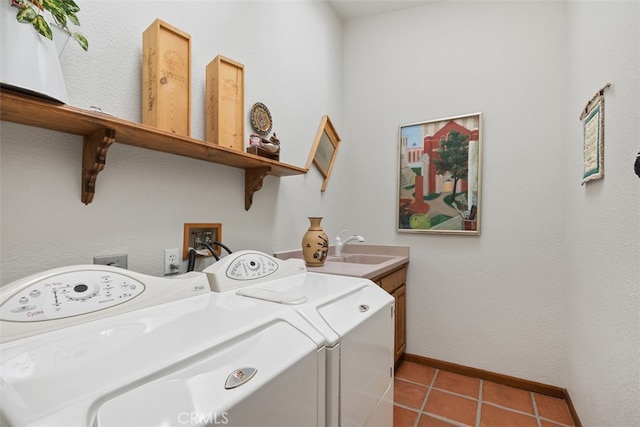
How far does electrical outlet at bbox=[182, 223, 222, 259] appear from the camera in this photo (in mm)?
1375

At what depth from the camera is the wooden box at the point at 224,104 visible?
4.68 feet

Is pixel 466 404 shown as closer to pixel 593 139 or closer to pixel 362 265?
pixel 362 265

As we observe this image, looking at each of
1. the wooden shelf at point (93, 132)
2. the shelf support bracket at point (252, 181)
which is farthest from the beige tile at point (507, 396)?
the wooden shelf at point (93, 132)

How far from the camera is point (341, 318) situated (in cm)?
103

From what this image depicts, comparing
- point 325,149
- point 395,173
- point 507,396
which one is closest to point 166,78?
point 325,149

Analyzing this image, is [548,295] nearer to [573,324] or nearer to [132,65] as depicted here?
[573,324]

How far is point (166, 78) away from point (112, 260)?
733 mm

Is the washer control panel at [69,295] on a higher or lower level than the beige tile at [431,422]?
higher

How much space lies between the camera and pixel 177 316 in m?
0.87

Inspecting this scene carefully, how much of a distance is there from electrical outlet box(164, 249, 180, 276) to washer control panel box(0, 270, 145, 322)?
34 centimetres

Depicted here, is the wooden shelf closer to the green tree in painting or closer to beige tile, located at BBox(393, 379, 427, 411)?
the green tree in painting

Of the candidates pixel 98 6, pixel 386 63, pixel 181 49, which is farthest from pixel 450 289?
pixel 98 6

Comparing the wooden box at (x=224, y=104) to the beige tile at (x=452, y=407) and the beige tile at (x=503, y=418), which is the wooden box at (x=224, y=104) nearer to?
the beige tile at (x=452, y=407)

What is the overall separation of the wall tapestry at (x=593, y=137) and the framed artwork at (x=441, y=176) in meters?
0.71
